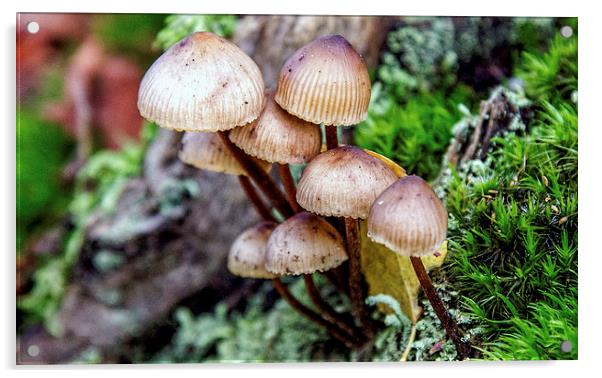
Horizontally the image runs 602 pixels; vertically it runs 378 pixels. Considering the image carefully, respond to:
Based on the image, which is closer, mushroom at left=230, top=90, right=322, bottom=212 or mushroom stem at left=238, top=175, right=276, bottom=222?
mushroom at left=230, top=90, right=322, bottom=212

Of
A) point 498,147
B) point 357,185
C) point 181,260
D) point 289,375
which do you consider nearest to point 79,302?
point 181,260

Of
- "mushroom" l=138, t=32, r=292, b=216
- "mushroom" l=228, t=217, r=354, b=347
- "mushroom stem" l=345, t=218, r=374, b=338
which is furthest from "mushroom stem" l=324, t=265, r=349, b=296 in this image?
"mushroom" l=138, t=32, r=292, b=216

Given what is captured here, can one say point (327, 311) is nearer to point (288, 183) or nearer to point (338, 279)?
point (338, 279)

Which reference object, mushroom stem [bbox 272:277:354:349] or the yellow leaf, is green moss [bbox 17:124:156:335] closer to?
mushroom stem [bbox 272:277:354:349]

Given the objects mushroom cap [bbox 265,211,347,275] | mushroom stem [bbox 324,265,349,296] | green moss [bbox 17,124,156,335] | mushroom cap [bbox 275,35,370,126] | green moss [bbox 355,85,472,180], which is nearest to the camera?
mushroom cap [bbox 275,35,370,126]

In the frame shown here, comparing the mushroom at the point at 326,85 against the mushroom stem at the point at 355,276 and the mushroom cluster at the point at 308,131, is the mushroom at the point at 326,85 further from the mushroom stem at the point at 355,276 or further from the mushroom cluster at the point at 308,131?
the mushroom stem at the point at 355,276

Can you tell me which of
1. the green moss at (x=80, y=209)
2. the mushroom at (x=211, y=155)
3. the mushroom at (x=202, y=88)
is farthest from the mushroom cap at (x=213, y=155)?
the green moss at (x=80, y=209)
